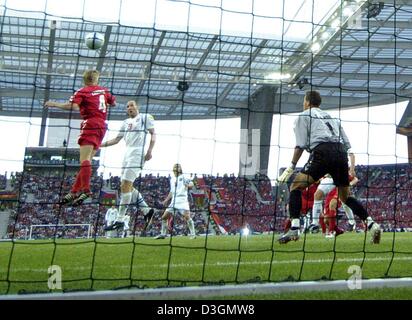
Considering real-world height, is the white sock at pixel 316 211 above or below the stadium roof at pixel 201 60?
below

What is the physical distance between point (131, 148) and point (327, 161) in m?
3.22

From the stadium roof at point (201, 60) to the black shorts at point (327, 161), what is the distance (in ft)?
42.2

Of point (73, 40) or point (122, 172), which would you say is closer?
point (122, 172)

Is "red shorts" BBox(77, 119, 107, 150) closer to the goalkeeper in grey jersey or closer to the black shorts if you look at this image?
the goalkeeper in grey jersey

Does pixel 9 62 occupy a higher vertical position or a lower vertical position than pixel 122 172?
higher

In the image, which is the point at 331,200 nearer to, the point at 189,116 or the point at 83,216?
the point at 83,216

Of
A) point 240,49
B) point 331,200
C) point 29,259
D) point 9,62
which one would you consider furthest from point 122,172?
point 9,62

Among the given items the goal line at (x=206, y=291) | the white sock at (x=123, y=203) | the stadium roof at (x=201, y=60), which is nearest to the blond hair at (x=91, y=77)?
the white sock at (x=123, y=203)

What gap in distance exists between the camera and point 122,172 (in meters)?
6.66

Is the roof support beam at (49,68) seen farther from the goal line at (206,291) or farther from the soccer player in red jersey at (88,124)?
the goal line at (206,291)

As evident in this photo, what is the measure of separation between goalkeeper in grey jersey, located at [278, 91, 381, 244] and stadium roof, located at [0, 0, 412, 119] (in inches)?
497

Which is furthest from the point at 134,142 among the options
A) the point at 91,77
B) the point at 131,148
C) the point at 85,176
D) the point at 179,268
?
the point at 179,268

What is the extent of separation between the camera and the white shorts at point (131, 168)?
21.6 feet

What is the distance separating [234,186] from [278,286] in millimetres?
17780
